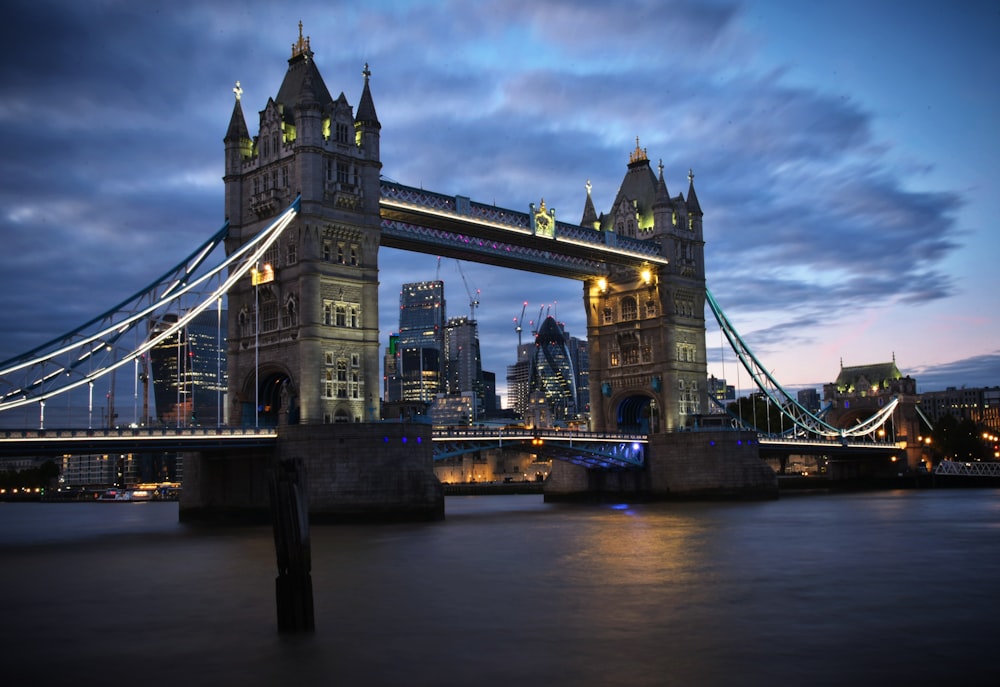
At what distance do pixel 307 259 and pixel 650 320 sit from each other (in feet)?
113

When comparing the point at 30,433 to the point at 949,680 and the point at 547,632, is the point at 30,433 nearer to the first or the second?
the point at 547,632

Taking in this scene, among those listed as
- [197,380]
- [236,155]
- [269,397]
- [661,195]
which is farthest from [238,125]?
[197,380]

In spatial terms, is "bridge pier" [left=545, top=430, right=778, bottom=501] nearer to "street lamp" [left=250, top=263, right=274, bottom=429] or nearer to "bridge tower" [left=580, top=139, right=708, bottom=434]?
"bridge tower" [left=580, top=139, right=708, bottom=434]

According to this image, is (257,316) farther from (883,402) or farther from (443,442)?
(883,402)

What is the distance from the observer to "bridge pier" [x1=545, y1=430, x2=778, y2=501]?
7519 cm

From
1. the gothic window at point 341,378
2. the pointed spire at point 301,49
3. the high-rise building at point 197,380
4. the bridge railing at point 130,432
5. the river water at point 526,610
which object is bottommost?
the river water at point 526,610

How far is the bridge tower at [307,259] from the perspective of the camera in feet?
184

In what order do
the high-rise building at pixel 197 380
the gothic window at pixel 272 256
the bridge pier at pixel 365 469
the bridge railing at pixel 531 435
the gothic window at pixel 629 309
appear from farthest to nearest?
the high-rise building at pixel 197 380
the gothic window at pixel 629 309
the bridge railing at pixel 531 435
the gothic window at pixel 272 256
the bridge pier at pixel 365 469

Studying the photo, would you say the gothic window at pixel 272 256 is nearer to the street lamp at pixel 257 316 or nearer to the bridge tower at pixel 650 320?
the street lamp at pixel 257 316

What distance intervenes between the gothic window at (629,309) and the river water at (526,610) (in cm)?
3771

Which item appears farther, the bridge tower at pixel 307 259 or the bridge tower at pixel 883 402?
the bridge tower at pixel 883 402

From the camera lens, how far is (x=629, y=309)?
83.9 meters

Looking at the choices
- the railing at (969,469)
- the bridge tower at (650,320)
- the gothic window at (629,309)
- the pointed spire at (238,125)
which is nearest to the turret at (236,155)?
the pointed spire at (238,125)

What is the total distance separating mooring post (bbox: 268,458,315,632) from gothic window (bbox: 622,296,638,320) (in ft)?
205
